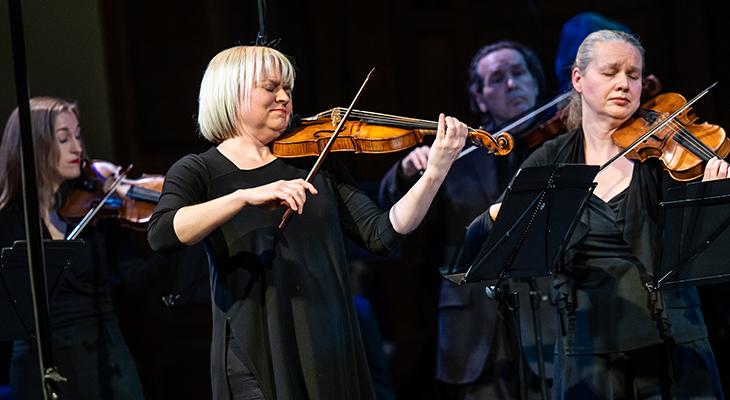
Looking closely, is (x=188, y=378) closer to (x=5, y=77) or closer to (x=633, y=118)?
(x=5, y=77)

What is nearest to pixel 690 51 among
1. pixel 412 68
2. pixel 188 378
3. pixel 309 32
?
pixel 412 68

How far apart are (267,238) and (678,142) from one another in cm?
105

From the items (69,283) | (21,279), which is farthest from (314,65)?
(21,279)

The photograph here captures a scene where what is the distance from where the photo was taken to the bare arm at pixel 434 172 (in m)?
2.53

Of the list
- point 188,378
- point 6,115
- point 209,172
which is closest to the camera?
point 209,172

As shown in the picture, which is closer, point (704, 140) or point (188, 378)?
point (704, 140)

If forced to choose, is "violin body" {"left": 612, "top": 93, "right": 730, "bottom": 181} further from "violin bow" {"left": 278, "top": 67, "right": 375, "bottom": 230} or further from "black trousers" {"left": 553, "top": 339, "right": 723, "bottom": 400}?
"violin bow" {"left": 278, "top": 67, "right": 375, "bottom": 230}

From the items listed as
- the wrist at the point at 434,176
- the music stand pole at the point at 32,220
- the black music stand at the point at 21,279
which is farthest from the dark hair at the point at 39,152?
the wrist at the point at 434,176

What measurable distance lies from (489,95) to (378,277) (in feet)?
4.88

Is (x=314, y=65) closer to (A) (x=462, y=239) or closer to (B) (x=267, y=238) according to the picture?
(A) (x=462, y=239)

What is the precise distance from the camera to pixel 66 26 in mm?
4730

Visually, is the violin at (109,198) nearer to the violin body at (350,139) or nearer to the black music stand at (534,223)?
the violin body at (350,139)

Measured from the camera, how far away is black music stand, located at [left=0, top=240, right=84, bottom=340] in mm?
2965

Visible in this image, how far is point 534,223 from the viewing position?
8.67 feet
